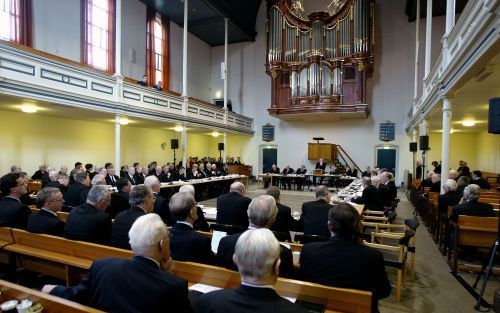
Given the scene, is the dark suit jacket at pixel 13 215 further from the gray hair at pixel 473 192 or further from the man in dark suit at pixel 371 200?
the gray hair at pixel 473 192

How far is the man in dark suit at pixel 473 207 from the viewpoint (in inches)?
177

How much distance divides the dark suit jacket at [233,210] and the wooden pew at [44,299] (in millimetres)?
2443

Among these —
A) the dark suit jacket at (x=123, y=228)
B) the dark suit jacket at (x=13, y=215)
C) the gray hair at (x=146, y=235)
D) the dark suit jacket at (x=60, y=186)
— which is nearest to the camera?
the gray hair at (x=146, y=235)

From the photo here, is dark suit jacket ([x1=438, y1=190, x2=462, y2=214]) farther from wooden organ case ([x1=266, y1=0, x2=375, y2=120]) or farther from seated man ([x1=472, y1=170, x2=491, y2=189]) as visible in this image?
wooden organ case ([x1=266, y1=0, x2=375, y2=120])

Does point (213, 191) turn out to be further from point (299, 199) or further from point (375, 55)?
point (375, 55)

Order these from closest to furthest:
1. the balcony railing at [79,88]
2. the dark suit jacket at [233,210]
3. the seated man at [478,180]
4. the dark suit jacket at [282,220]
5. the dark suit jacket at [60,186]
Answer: the dark suit jacket at [282,220] → the dark suit jacket at [233,210] → the dark suit jacket at [60,186] → the balcony railing at [79,88] → the seated man at [478,180]

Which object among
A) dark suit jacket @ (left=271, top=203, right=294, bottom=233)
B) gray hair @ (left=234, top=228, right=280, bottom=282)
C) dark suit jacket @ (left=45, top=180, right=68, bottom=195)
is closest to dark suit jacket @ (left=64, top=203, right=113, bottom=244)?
dark suit jacket @ (left=271, top=203, right=294, bottom=233)

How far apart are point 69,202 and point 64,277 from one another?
249 centimetres

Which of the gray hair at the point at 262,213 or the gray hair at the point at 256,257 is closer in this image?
the gray hair at the point at 256,257

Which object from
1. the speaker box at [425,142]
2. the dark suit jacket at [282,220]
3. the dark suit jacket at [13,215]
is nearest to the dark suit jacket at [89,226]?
the dark suit jacket at [13,215]

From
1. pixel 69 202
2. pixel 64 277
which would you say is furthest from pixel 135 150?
pixel 64 277

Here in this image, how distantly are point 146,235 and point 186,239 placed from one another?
0.85 meters

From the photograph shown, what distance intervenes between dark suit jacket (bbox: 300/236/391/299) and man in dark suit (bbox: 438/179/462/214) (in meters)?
4.22

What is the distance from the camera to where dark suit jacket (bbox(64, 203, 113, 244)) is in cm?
300
